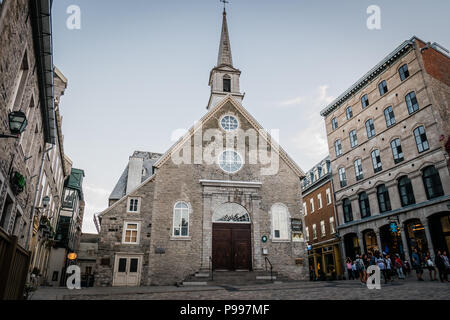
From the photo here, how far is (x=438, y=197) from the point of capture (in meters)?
21.3

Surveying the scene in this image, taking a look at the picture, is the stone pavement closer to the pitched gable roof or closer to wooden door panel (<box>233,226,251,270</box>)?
wooden door panel (<box>233,226,251,270</box>)

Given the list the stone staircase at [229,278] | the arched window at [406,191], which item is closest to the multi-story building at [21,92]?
the stone staircase at [229,278]

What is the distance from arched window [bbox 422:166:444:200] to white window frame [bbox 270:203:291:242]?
10.4 meters

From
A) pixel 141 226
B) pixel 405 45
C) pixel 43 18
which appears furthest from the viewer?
pixel 405 45

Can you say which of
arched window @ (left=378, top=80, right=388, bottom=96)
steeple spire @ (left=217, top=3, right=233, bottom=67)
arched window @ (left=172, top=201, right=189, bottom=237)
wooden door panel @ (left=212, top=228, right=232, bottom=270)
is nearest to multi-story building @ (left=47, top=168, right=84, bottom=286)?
arched window @ (left=172, top=201, right=189, bottom=237)

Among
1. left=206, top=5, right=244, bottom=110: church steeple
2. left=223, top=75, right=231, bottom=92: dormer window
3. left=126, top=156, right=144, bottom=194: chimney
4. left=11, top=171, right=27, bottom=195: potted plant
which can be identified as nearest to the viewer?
left=11, top=171, right=27, bottom=195: potted plant

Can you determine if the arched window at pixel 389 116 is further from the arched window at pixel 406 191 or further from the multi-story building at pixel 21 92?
the multi-story building at pixel 21 92

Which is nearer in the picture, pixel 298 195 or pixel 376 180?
pixel 298 195

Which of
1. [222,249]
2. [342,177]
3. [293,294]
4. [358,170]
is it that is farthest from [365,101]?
[293,294]

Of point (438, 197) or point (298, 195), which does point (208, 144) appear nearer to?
point (298, 195)

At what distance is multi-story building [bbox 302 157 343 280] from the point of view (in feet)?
108

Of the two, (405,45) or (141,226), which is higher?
(405,45)

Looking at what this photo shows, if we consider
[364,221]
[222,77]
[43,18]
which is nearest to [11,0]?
[43,18]

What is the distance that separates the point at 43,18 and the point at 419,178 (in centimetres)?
2515
